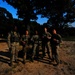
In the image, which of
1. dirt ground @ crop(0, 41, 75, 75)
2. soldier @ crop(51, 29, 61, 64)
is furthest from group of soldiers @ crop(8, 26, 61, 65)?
dirt ground @ crop(0, 41, 75, 75)

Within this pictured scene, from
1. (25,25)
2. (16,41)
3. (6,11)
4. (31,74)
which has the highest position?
(6,11)

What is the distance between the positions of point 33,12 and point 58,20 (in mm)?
14924

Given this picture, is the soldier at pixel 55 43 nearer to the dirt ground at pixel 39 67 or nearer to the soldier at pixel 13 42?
the dirt ground at pixel 39 67

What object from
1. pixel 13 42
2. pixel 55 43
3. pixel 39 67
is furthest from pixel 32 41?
pixel 39 67

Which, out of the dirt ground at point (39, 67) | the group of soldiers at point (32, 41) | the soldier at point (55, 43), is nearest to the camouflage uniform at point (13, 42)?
the group of soldiers at point (32, 41)

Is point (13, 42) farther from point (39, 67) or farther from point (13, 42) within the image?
point (39, 67)

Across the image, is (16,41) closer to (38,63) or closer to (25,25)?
(38,63)

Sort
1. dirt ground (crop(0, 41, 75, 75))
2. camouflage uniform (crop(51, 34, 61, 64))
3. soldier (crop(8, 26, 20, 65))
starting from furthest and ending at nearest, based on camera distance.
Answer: soldier (crop(8, 26, 20, 65)) < camouflage uniform (crop(51, 34, 61, 64)) < dirt ground (crop(0, 41, 75, 75))

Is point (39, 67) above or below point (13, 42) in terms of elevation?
below

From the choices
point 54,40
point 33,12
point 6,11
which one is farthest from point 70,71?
point 6,11

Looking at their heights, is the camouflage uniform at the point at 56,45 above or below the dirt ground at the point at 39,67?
above

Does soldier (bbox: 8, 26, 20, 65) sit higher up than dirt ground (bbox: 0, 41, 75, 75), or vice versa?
soldier (bbox: 8, 26, 20, 65)

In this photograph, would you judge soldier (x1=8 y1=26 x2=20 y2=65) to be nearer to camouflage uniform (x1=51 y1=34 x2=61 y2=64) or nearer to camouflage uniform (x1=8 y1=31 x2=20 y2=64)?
camouflage uniform (x1=8 y1=31 x2=20 y2=64)

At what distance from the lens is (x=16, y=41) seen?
13.1m
